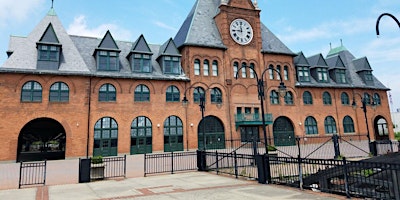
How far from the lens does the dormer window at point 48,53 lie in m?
25.8

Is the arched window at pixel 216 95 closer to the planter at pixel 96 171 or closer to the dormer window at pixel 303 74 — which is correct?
the dormer window at pixel 303 74

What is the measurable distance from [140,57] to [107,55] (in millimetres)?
3624

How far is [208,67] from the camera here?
33.0m

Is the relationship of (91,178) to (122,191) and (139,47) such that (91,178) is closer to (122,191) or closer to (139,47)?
(122,191)

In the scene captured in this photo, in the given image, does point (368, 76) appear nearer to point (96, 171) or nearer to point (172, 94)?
point (172, 94)

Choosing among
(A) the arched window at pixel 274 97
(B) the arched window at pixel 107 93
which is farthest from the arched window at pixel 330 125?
(B) the arched window at pixel 107 93

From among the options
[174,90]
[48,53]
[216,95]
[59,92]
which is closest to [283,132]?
[216,95]

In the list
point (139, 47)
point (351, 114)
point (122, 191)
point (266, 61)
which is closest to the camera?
point (122, 191)

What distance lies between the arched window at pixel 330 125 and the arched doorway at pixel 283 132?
634 centimetres

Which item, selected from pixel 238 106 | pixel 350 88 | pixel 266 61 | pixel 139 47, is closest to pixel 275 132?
pixel 238 106

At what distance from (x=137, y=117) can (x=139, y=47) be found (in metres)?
Result: 8.25

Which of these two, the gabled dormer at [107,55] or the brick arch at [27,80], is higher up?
the gabled dormer at [107,55]

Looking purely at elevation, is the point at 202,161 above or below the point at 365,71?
below

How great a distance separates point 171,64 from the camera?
1238 inches
